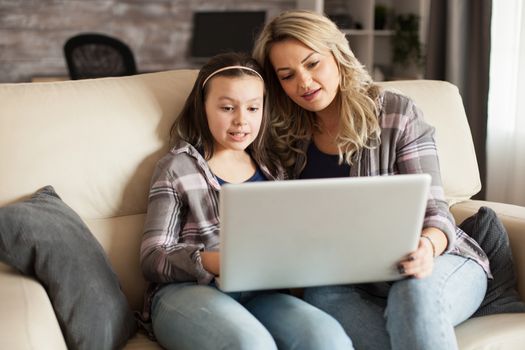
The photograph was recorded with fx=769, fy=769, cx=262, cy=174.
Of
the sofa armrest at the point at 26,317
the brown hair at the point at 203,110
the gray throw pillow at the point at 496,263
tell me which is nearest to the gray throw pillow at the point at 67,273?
the sofa armrest at the point at 26,317

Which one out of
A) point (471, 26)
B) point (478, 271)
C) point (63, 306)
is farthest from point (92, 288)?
point (471, 26)

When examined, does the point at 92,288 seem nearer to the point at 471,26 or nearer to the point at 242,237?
the point at 242,237

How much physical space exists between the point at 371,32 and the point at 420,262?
3279 mm

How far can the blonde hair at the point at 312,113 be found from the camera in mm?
1829

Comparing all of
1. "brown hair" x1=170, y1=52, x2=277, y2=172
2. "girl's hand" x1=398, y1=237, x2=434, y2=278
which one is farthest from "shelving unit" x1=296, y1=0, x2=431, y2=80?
"girl's hand" x1=398, y1=237, x2=434, y2=278

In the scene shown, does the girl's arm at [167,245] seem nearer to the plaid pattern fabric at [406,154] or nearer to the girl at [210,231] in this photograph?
the girl at [210,231]

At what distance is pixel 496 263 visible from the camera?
1877mm

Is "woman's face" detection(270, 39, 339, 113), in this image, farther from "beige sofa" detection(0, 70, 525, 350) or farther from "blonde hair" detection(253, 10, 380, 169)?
"beige sofa" detection(0, 70, 525, 350)

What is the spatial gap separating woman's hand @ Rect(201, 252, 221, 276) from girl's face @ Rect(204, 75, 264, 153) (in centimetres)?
31

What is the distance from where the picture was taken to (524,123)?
10.2 ft

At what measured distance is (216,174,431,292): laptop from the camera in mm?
1334

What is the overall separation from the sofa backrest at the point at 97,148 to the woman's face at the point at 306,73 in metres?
0.30

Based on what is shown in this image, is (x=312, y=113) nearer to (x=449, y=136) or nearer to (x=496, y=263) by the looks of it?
(x=449, y=136)

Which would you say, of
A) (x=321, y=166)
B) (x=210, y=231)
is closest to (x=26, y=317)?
(x=210, y=231)
